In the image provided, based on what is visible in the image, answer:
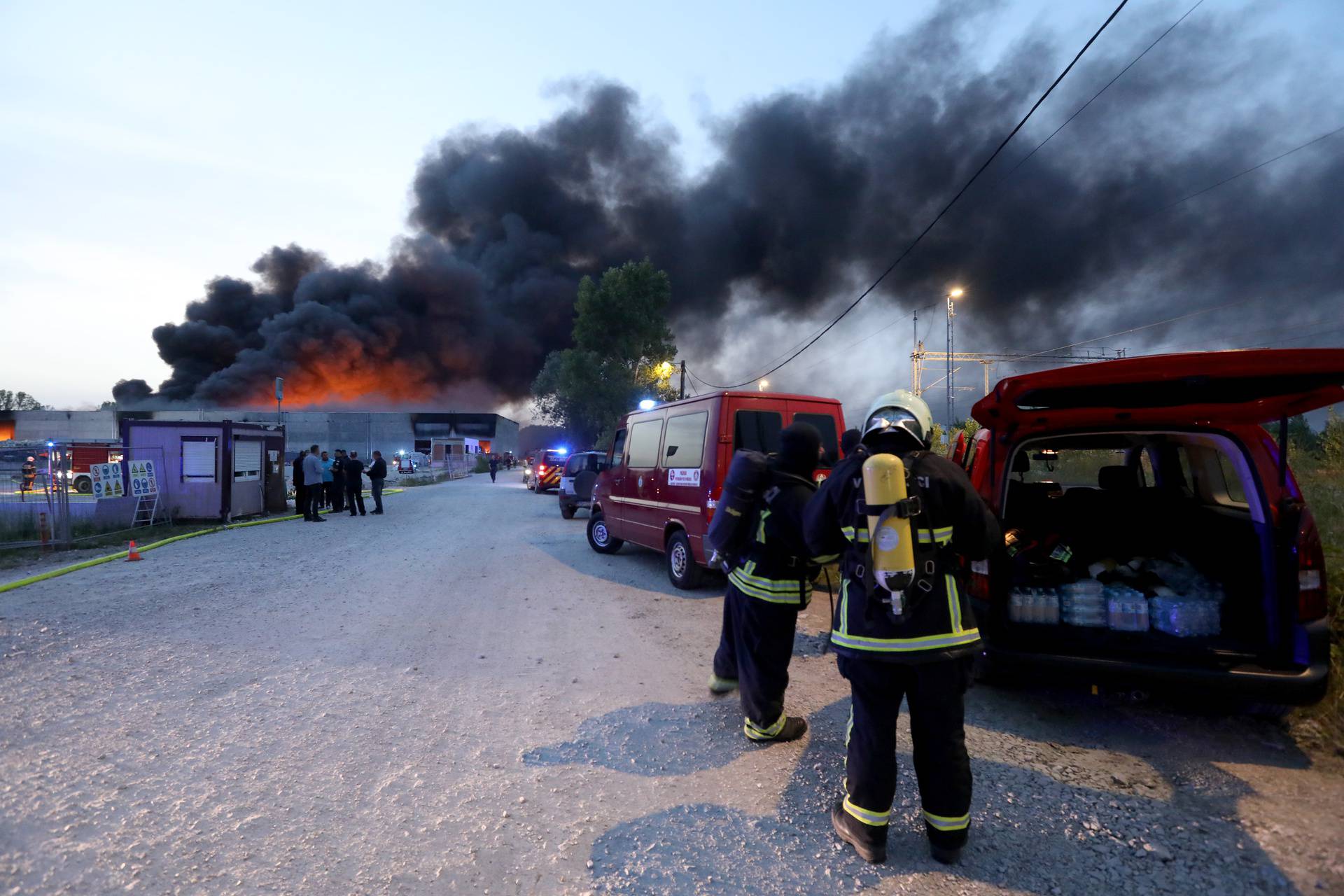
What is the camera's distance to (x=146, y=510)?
12570 mm

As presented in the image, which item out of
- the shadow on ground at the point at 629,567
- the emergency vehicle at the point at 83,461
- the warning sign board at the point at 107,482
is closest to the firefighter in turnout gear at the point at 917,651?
the shadow on ground at the point at 629,567

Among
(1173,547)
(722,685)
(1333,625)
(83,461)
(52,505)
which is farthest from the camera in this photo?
(83,461)

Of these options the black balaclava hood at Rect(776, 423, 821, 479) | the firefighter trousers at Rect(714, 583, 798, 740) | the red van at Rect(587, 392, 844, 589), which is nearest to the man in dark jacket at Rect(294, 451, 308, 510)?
the red van at Rect(587, 392, 844, 589)

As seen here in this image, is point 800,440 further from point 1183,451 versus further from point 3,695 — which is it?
point 3,695

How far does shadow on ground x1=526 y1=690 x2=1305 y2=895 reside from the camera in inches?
93.6

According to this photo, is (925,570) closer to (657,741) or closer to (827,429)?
(657,741)

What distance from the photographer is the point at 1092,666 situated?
3.41m

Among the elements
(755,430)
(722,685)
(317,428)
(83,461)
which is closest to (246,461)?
(83,461)

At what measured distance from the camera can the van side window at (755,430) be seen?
257 inches

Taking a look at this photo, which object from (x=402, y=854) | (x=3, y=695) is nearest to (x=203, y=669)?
(x=3, y=695)

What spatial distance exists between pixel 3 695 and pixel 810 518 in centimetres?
481

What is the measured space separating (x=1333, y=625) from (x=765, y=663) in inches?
149

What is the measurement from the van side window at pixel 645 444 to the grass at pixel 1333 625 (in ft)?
18.2

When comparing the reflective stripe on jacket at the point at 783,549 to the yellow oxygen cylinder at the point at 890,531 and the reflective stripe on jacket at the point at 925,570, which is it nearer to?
the reflective stripe on jacket at the point at 925,570
